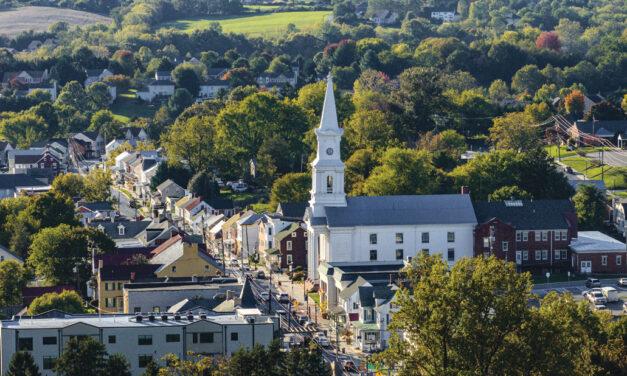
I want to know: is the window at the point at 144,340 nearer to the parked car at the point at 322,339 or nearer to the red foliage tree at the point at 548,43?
the parked car at the point at 322,339

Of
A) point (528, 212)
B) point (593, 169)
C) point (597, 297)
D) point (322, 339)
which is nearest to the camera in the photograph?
point (322, 339)

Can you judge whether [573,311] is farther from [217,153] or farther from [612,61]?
[612,61]

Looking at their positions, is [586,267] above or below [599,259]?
below

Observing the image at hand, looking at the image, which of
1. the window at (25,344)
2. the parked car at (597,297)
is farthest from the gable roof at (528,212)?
the window at (25,344)

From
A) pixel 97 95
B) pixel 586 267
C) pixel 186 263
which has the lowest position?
pixel 586 267

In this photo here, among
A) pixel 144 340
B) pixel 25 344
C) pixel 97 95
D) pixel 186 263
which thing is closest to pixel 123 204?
pixel 186 263

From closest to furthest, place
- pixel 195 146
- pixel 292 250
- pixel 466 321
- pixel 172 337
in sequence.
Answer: pixel 466 321 < pixel 172 337 < pixel 292 250 < pixel 195 146

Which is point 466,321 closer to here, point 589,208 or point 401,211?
point 401,211
